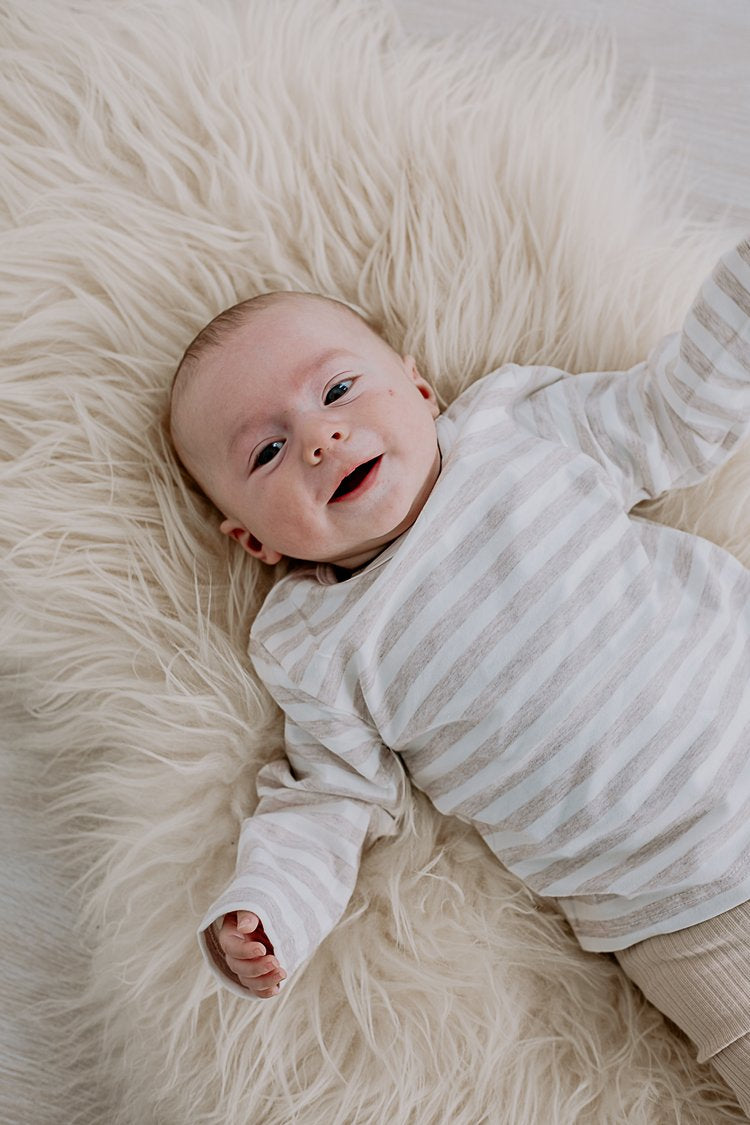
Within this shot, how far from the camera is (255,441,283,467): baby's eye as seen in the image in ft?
3.73

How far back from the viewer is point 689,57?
1.50m

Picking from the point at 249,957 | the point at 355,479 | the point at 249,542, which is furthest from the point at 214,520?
the point at 249,957

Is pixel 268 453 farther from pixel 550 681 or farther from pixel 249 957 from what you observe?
pixel 249 957

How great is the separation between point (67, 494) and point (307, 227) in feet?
1.44

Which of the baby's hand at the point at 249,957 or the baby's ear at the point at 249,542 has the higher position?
the baby's ear at the point at 249,542

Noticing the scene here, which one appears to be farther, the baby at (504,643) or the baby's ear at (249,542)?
the baby's ear at (249,542)

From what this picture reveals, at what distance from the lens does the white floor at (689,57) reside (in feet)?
4.87

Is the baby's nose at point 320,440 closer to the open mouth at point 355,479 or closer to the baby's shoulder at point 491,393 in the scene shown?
the open mouth at point 355,479

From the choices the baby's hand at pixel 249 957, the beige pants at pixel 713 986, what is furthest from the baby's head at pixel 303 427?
the beige pants at pixel 713 986

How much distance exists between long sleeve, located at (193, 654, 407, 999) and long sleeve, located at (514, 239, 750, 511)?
0.43 meters

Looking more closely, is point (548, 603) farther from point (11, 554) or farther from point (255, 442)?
point (11, 554)

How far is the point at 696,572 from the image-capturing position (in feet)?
3.98

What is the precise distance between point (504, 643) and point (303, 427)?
0.32 meters

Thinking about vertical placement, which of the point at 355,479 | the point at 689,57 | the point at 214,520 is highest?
the point at 689,57
